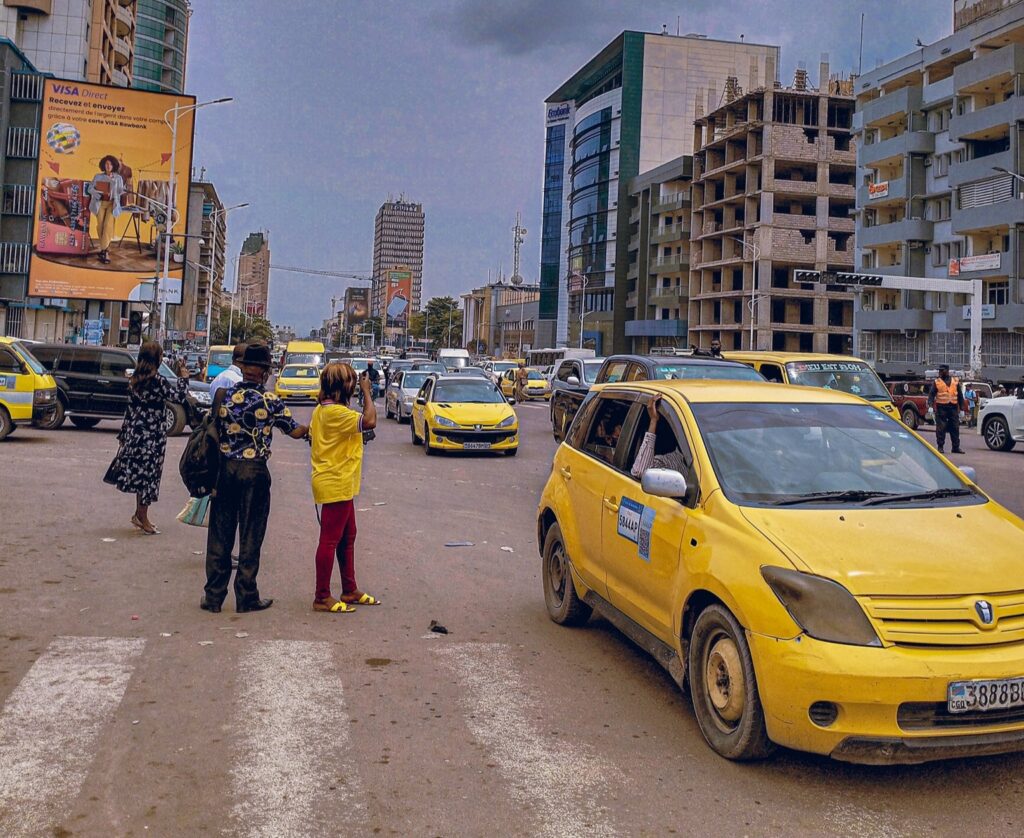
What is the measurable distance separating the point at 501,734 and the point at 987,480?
1428cm

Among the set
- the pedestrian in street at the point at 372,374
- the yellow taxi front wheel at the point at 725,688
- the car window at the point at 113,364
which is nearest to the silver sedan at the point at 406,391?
the pedestrian in street at the point at 372,374

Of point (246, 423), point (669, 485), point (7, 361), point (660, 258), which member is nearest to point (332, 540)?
point (246, 423)

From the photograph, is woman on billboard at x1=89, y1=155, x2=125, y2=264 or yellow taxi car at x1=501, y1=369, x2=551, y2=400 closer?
yellow taxi car at x1=501, y1=369, x2=551, y2=400

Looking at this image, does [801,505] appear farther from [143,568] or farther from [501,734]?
[143,568]

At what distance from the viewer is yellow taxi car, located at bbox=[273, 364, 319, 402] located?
38000mm

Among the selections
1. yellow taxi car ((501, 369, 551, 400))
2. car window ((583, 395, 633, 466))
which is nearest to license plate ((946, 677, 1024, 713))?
car window ((583, 395, 633, 466))

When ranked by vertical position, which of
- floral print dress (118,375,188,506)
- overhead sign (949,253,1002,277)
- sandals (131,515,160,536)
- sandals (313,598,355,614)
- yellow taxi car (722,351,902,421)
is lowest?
sandals (313,598,355,614)

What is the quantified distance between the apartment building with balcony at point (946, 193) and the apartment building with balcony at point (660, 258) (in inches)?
996

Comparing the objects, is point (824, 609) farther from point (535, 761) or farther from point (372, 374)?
point (372, 374)

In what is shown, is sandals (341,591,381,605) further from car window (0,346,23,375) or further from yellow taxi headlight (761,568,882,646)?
car window (0,346,23,375)

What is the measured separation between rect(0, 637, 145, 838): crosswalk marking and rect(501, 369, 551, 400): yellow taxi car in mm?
41251

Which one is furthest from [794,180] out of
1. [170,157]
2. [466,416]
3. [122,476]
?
[122,476]

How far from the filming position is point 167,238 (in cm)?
5022

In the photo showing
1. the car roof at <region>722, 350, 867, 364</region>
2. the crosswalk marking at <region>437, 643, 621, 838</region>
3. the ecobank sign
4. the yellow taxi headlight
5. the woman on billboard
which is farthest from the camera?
the ecobank sign
